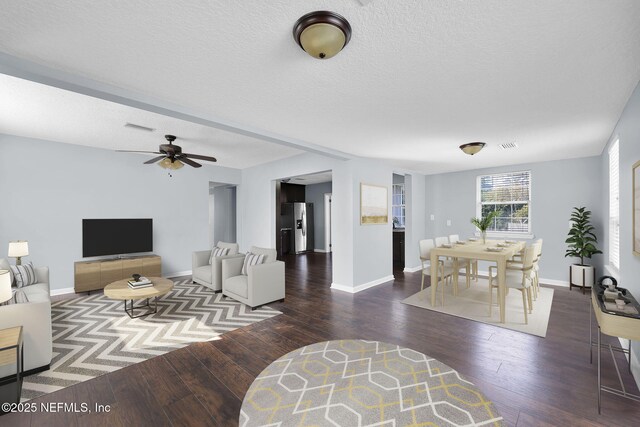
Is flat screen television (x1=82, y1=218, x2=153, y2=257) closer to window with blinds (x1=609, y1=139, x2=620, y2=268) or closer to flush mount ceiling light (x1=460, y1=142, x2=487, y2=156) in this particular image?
flush mount ceiling light (x1=460, y1=142, x2=487, y2=156)

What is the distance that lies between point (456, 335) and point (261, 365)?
81.9 inches

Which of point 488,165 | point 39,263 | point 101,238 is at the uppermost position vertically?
point 488,165

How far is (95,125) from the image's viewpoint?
3.64 meters

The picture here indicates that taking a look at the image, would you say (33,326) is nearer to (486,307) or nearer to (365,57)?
(365,57)

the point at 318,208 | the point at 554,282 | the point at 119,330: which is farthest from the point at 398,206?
the point at 119,330

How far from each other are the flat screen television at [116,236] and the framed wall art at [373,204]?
4141 mm

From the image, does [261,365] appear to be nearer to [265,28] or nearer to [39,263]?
[265,28]

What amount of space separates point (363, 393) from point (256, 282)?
215 cm

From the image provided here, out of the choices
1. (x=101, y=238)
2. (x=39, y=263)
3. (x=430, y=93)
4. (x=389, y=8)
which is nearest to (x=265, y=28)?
(x=389, y=8)

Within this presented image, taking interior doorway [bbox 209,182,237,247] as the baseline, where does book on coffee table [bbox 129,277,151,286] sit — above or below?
below

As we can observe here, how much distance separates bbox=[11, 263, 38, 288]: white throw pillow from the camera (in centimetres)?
352

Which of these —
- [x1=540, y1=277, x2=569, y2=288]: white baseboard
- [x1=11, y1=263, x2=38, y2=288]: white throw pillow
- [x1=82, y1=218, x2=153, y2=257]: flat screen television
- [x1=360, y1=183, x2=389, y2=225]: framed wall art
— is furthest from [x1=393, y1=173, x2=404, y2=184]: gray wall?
[x1=11, y1=263, x2=38, y2=288]: white throw pillow

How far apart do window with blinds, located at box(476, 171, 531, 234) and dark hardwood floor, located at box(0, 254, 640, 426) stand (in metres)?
2.07

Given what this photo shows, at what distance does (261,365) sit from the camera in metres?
2.43
